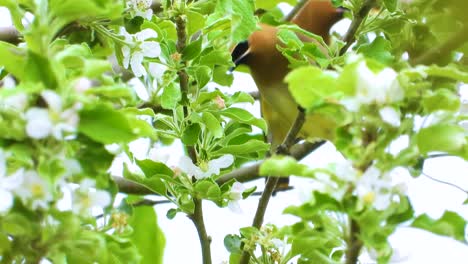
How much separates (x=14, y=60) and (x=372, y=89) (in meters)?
0.40

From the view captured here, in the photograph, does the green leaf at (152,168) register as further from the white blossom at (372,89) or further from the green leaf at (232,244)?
the white blossom at (372,89)

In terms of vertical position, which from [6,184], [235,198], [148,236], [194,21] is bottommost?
[148,236]

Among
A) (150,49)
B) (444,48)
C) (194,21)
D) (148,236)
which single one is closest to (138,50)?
(150,49)

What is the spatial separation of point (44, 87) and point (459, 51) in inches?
33.5

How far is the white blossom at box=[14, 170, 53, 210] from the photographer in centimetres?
95

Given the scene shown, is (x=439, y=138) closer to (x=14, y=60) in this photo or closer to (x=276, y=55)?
(x=14, y=60)

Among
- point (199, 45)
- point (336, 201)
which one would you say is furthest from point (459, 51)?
point (336, 201)

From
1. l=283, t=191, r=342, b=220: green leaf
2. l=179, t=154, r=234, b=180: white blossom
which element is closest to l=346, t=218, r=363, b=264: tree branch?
l=283, t=191, r=342, b=220: green leaf

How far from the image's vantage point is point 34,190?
96 cm

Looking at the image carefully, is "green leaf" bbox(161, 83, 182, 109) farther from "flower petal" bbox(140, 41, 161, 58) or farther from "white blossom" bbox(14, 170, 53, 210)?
"white blossom" bbox(14, 170, 53, 210)

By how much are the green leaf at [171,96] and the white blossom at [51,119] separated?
655 millimetres

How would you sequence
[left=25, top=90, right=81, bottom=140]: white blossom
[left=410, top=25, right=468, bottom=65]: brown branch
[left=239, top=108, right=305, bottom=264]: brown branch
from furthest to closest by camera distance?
[left=239, top=108, right=305, bottom=264]: brown branch → [left=410, top=25, right=468, bottom=65]: brown branch → [left=25, top=90, right=81, bottom=140]: white blossom

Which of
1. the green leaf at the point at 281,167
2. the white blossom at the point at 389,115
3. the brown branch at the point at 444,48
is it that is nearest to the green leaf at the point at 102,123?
the green leaf at the point at 281,167

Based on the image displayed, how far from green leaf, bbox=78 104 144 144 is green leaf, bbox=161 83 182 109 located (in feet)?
1.96
